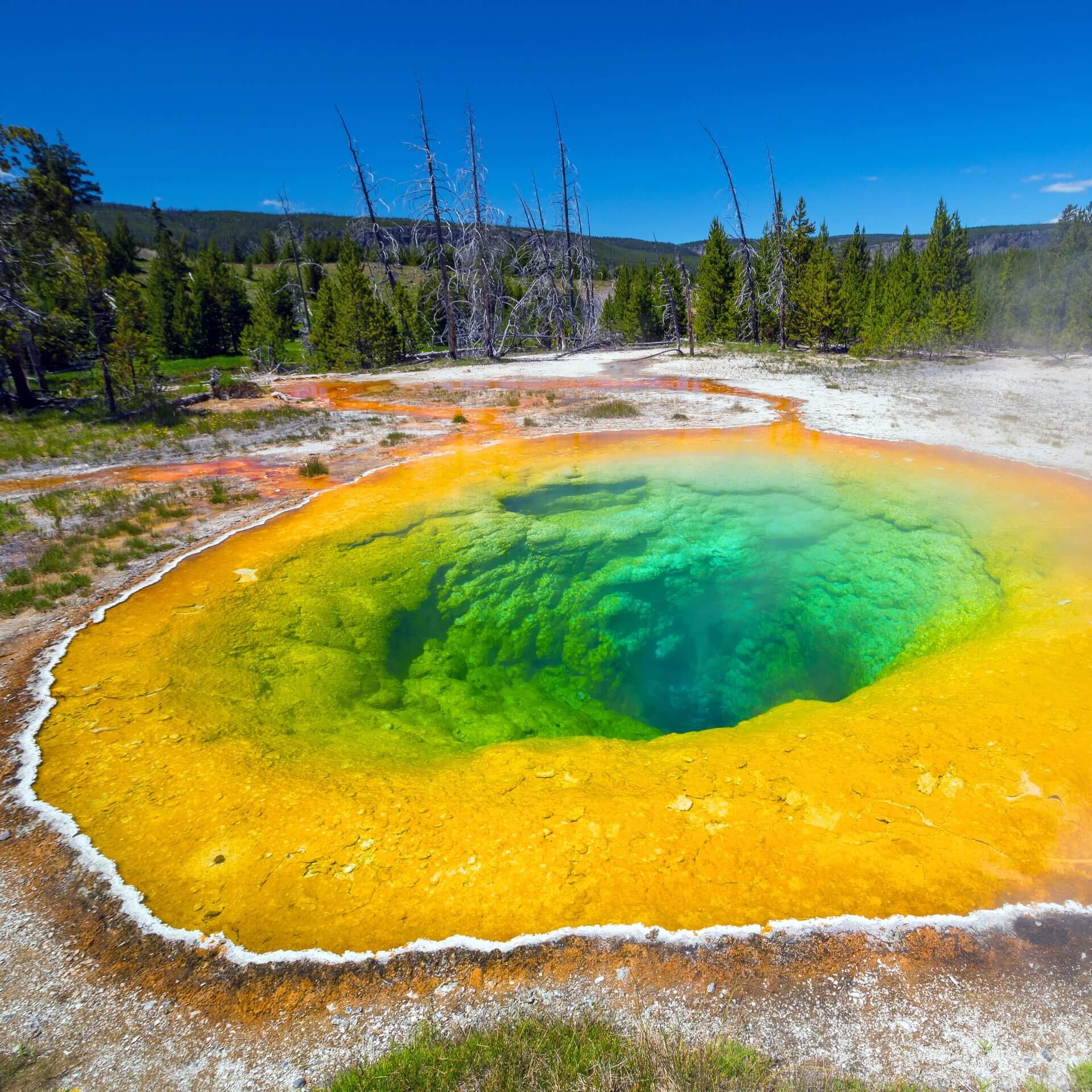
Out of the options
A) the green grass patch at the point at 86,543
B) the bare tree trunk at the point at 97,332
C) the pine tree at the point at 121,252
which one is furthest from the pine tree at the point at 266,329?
the green grass patch at the point at 86,543

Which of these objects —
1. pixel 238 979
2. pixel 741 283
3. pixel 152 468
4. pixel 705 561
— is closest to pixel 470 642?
pixel 705 561

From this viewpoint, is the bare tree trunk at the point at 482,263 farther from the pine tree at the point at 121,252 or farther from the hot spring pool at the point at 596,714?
the pine tree at the point at 121,252

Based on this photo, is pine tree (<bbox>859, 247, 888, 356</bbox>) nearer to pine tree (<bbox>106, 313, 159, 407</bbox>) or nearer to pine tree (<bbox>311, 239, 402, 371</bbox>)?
pine tree (<bbox>311, 239, 402, 371</bbox>)

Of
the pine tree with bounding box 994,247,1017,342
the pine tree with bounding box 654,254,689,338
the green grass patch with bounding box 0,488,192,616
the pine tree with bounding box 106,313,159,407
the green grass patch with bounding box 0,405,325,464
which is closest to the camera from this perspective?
the green grass patch with bounding box 0,488,192,616

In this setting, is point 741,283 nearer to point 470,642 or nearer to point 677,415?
point 677,415

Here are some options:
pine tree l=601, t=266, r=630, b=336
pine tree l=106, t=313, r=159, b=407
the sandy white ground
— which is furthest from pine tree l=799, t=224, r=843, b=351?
pine tree l=106, t=313, r=159, b=407
